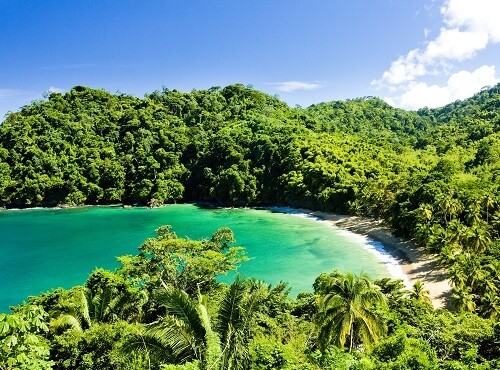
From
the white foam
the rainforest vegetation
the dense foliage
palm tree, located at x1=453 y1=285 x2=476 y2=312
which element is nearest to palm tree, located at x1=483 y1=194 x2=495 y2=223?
the rainforest vegetation

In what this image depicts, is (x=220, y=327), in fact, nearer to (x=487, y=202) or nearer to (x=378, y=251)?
(x=378, y=251)

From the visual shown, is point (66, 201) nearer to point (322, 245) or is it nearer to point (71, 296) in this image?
point (322, 245)

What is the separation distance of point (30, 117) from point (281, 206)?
59.5 meters

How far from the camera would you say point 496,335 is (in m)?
12.7

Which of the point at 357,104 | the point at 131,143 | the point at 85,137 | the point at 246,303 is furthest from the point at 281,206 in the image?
the point at 357,104

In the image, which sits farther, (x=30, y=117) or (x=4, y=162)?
(x=30, y=117)

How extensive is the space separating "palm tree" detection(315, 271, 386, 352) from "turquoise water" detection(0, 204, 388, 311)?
15190 mm

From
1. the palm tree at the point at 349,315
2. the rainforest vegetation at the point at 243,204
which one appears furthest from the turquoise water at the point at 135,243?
the palm tree at the point at 349,315

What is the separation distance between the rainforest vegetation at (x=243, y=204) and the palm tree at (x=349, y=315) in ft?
0.19

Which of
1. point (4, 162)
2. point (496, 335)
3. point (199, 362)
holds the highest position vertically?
point (4, 162)

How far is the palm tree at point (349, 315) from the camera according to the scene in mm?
14656

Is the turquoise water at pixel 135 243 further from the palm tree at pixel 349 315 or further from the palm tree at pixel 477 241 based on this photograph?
the palm tree at pixel 349 315

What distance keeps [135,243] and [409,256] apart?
30637mm

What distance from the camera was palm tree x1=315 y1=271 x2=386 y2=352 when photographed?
14.7m
